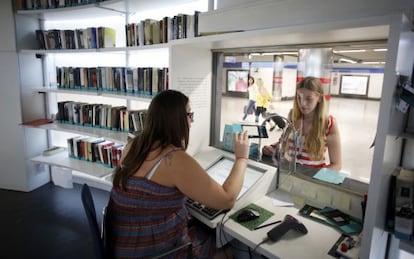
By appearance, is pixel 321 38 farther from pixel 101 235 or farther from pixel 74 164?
pixel 74 164

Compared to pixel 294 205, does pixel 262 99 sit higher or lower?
higher

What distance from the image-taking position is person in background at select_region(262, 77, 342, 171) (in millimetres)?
1770

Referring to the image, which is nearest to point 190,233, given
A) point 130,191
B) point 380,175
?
point 130,191

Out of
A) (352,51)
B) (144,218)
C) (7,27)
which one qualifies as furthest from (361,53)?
(7,27)

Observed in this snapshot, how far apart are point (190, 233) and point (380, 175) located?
0.98 m

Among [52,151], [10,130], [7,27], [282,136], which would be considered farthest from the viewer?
[52,151]

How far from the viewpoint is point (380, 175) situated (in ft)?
3.12

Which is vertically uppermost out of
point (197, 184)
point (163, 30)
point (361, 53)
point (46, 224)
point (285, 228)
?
point (163, 30)

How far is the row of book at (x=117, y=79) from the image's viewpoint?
94.3 inches

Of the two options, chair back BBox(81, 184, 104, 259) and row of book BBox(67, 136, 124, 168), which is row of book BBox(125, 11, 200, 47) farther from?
chair back BBox(81, 184, 104, 259)

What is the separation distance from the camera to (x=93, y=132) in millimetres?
2771

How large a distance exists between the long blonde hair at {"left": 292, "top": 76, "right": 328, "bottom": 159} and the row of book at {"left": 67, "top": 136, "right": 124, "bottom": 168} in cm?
184

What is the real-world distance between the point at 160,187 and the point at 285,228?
622 mm

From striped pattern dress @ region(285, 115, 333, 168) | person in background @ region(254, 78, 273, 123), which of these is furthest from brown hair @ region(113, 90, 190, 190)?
person in background @ region(254, 78, 273, 123)
